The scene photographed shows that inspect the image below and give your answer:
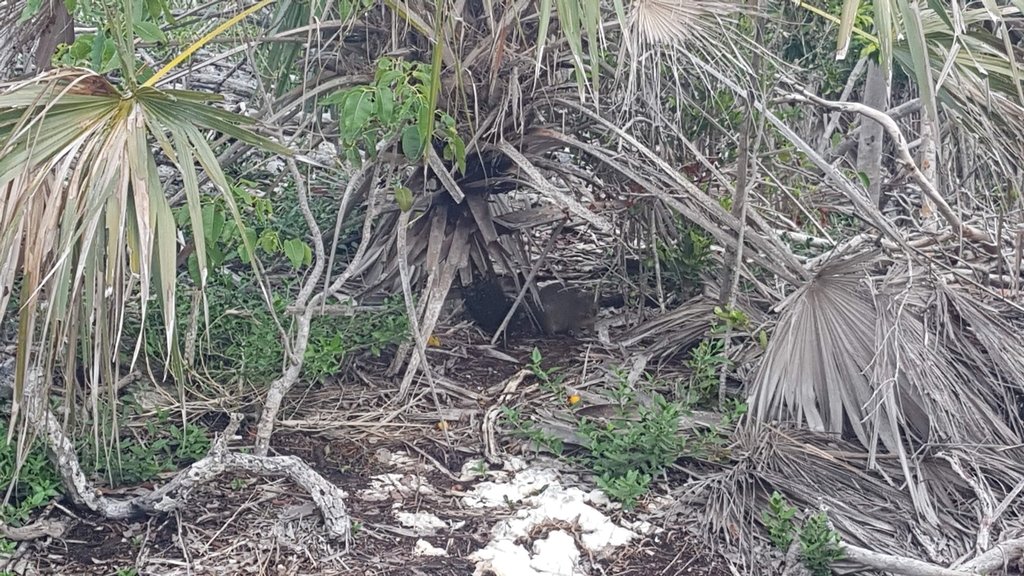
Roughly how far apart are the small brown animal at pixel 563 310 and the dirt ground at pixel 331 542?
0.82m

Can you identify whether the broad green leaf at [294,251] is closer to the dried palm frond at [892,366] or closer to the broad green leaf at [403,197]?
the broad green leaf at [403,197]

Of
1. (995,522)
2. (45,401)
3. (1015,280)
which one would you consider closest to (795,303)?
(1015,280)

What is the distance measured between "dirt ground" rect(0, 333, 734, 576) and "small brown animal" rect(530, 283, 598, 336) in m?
0.82

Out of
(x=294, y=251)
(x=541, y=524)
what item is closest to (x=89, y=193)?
(x=294, y=251)

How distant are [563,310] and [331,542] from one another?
1.67 metres

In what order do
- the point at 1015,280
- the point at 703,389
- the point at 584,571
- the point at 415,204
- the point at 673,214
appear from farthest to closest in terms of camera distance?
the point at 673,214 < the point at 415,204 < the point at 703,389 < the point at 1015,280 < the point at 584,571

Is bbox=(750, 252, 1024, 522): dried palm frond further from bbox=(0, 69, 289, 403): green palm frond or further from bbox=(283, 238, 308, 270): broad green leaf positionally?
bbox=(0, 69, 289, 403): green palm frond

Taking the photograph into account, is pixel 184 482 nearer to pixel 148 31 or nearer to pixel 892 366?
pixel 148 31

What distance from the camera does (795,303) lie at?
10.5ft

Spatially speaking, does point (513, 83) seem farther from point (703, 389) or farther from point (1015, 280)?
point (1015, 280)

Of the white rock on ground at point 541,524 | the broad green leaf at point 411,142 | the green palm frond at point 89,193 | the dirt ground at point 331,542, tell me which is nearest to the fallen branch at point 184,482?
the dirt ground at point 331,542

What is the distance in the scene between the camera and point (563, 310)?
413cm

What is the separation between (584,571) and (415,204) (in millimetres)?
1680

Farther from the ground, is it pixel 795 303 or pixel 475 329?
pixel 795 303
